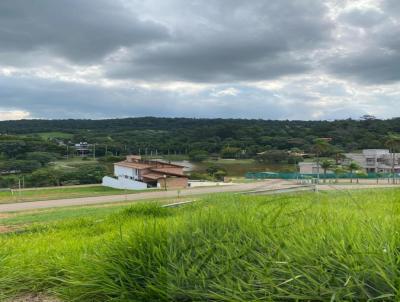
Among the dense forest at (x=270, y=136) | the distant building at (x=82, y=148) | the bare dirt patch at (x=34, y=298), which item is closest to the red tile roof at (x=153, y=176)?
the dense forest at (x=270, y=136)

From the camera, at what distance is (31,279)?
3764mm

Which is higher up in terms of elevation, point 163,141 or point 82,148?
point 163,141

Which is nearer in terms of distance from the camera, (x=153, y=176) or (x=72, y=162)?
(x=153, y=176)

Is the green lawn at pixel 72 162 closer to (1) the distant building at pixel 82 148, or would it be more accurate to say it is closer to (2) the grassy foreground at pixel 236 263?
(1) the distant building at pixel 82 148

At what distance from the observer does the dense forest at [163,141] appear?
20359 mm

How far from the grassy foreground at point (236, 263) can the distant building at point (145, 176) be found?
3576 centimetres

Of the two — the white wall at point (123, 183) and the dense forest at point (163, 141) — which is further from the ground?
the dense forest at point (163, 141)

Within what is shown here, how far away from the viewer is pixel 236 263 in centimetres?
284

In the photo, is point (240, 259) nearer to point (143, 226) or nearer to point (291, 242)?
point (291, 242)

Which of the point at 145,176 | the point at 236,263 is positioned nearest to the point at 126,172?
the point at 145,176

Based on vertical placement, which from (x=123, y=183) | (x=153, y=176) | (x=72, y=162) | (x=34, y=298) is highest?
(x=34, y=298)

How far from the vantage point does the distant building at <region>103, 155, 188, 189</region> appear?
136 feet

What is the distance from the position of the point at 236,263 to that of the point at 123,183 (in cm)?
4620

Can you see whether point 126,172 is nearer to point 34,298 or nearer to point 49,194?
point 49,194
